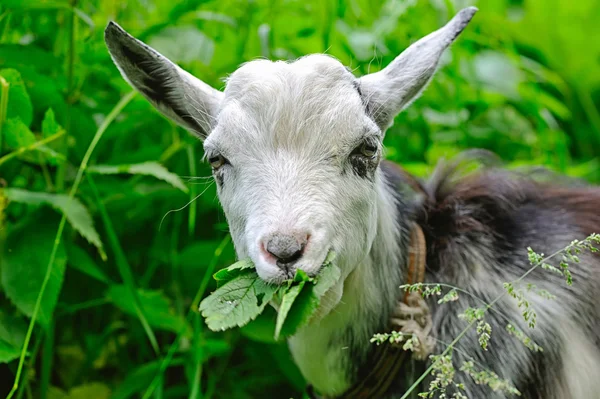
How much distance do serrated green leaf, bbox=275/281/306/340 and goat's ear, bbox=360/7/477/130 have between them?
2.87 feet

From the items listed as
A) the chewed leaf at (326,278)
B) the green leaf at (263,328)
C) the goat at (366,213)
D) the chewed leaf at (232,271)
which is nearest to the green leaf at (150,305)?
the green leaf at (263,328)

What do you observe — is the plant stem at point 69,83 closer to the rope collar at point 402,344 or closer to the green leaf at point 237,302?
the green leaf at point 237,302

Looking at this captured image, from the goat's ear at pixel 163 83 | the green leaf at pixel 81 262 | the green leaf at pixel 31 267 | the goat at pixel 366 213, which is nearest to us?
the goat at pixel 366 213

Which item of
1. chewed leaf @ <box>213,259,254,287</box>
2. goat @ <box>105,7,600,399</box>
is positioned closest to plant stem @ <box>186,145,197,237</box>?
goat @ <box>105,7,600,399</box>

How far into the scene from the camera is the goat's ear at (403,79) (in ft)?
9.86

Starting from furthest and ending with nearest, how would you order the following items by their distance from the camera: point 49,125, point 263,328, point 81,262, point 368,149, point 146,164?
point 263,328, point 81,262, point 146,164, point 49,125, point 368,149

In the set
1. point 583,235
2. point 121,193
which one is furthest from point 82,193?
point 583,235

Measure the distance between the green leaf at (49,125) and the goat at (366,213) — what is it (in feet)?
1.47

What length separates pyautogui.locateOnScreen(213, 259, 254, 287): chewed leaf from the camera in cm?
256

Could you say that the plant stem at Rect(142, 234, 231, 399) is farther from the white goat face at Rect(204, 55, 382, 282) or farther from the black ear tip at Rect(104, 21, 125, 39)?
the black ear tip at Rect(104, 21, 125, 39)

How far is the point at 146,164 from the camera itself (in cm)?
363

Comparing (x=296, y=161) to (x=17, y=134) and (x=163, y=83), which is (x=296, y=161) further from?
(x=17, y=134)

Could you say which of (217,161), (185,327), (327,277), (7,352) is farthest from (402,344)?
(7,352)

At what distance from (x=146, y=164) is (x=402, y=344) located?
1459mm
